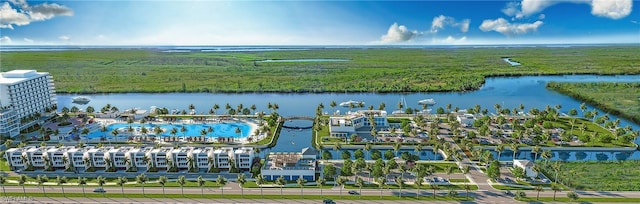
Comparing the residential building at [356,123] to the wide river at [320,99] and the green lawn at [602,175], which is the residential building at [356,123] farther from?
the green lawn at [602,175]

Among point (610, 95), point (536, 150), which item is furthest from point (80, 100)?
point (610, 95)

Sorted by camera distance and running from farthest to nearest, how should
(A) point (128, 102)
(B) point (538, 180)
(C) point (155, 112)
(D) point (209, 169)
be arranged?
(A) point (128, 102)
(C) point (155, 112)
(D) point (209, 169)
(B) point (538, 180)

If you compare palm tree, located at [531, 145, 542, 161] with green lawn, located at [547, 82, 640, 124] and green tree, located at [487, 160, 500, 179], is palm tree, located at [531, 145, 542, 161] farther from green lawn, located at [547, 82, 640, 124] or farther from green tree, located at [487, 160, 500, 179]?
green lawn, located at [547, 82, 640, 124]

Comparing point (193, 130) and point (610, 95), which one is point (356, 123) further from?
point (610, 95)

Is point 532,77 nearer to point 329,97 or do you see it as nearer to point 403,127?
point 329,97

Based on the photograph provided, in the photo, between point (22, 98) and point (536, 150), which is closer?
point (536, 150)

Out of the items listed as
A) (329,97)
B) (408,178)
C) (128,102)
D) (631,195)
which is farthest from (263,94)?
(631,195)
